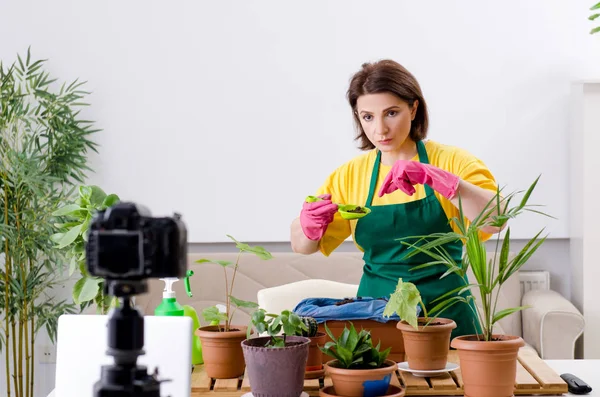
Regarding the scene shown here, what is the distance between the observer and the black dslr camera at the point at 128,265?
0.55 meters

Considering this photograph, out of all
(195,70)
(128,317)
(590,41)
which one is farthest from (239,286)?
(128,317)

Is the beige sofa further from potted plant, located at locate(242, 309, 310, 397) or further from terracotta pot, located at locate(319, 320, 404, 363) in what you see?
potted plant, located at locate(242, 309, 310, 397)

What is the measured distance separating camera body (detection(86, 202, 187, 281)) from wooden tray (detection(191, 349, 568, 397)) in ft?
3.02

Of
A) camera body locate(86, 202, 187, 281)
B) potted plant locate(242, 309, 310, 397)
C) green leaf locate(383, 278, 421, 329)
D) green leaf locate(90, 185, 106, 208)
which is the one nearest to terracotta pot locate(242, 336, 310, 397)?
potted plant locate(242, 309, 310, 397)

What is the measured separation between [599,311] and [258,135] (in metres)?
1.89

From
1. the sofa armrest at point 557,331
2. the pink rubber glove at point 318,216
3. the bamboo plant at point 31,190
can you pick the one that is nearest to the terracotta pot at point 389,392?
the pink rubber glove at point 318,216

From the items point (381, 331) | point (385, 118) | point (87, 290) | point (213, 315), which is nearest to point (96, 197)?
point (87, 290)

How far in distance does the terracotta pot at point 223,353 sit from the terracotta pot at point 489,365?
43 centimetres

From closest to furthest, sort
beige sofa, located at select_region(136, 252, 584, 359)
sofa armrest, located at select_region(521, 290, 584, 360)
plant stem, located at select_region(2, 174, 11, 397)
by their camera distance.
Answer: sofa armrest, located at select_region(521, 290, 584, 360)
plant stem, located at select_region(2, 174, 11, 397)
beige sofa, located at select_region(136, 252, 584, 359)

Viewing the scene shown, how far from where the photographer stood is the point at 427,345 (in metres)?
1.47

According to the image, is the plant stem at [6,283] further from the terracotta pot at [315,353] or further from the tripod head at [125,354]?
the tripod head at [125,354]

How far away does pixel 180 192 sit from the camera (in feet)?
13.3

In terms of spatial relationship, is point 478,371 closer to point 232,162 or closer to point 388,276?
point 388,276

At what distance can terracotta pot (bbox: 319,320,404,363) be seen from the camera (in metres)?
1.59
